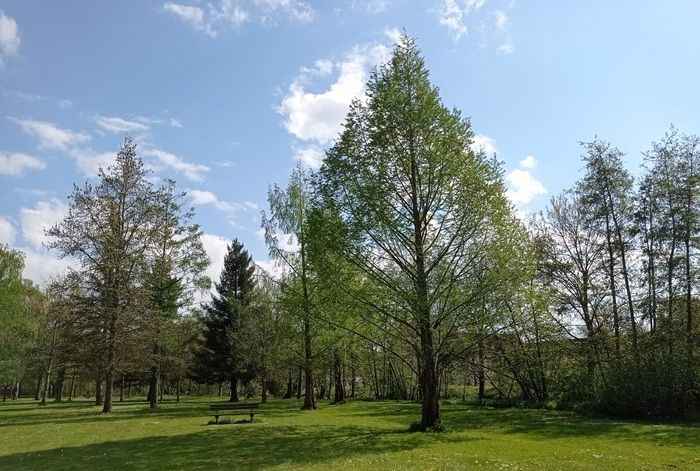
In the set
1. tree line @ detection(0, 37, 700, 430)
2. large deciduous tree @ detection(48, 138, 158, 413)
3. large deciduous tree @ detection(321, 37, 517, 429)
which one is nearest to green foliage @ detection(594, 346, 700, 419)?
tree line @ detection(0, 37, 700, 430)

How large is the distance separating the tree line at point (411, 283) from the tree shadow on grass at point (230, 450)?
3.41 m

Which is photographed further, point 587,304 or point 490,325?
point 587,304

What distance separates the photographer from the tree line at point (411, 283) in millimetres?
18750

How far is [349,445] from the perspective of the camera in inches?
609

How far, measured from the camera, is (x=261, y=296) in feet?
151

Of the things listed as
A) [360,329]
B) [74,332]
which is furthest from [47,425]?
[360,329]

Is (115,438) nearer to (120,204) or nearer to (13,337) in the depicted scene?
(120,204)

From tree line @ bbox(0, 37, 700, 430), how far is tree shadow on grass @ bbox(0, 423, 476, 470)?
3407mm

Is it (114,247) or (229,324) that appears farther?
(229,324)

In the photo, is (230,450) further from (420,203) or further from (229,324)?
(229,324)

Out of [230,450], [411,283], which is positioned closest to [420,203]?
[411,283]

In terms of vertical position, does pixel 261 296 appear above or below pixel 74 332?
above

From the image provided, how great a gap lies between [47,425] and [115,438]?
7978 mm

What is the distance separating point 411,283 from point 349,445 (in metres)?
6.36
